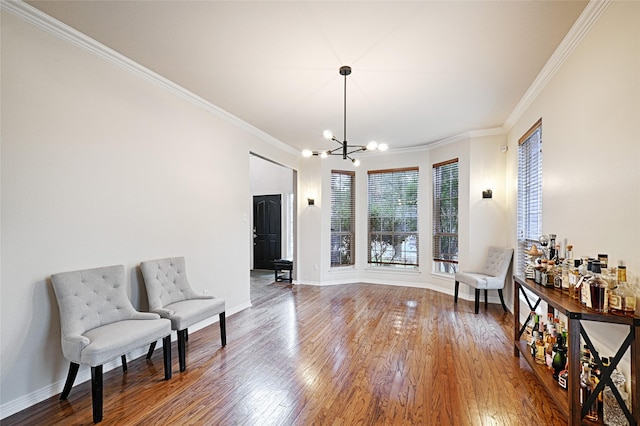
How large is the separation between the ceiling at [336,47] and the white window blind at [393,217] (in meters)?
2.45

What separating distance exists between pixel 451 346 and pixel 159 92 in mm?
4101

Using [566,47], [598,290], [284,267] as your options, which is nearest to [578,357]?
[598,290]

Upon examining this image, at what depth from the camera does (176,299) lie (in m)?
3.19

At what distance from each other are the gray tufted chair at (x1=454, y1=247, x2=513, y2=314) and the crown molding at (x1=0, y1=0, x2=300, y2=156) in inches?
166

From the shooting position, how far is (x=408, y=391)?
2.47 meters

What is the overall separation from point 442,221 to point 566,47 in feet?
12.3

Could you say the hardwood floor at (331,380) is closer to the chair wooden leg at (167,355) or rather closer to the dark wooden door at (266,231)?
the chair wooden leg at (167,355)

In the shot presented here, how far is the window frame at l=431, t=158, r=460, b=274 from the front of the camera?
563 cm

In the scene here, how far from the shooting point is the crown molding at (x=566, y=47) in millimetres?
2093

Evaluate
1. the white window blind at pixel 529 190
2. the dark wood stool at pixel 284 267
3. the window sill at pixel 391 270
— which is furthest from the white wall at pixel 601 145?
the dark wood stool at pixel 284 267

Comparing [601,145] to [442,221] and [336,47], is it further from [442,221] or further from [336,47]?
[442,221]

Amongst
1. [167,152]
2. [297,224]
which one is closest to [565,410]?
[167,152]

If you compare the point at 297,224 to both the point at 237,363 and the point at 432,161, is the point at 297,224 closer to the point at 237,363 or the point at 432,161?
the point at 432,161

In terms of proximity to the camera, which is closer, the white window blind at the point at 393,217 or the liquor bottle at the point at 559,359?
the liquor bottle at the point at 559,359
